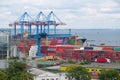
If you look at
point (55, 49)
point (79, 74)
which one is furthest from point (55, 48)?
point (79, 74)

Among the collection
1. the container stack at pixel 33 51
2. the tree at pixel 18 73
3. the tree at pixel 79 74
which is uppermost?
the tree at pixel 18 73

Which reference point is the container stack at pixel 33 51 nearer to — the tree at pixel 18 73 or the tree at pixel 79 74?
the tree at pixel 79 74

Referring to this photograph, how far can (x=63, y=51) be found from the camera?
186 feet

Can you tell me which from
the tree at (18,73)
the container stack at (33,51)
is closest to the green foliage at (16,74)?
the tree at (18,73)

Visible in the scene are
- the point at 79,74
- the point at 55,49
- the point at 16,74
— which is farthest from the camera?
the point at 55,49

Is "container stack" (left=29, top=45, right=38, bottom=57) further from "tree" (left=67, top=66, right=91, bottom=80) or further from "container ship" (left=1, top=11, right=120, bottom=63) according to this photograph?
"tree" (left=67, top=66, right=91, bottom=80)

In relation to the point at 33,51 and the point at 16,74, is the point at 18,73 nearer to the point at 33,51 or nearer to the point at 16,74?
the point at 16,74

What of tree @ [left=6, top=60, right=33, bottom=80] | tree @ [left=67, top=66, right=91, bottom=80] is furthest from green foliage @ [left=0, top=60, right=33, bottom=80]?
tree @ [left=67, top=66, right=91, bottom=80]

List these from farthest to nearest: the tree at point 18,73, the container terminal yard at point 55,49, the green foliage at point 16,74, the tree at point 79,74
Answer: the container terminal yard at point 55,49, the tree at point 79,74, the tree at point 18,73, the green foliage at point 16,74

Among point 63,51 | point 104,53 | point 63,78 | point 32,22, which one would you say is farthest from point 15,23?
point 63,78

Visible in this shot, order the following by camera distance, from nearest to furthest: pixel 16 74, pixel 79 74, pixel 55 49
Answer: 1. pixel 16 74
2. pixel 79 74
3. pixel 55 49

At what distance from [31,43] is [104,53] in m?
19.2

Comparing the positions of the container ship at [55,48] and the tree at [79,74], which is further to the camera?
the container ship at [55,48]

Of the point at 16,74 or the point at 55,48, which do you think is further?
the point at 55,48
